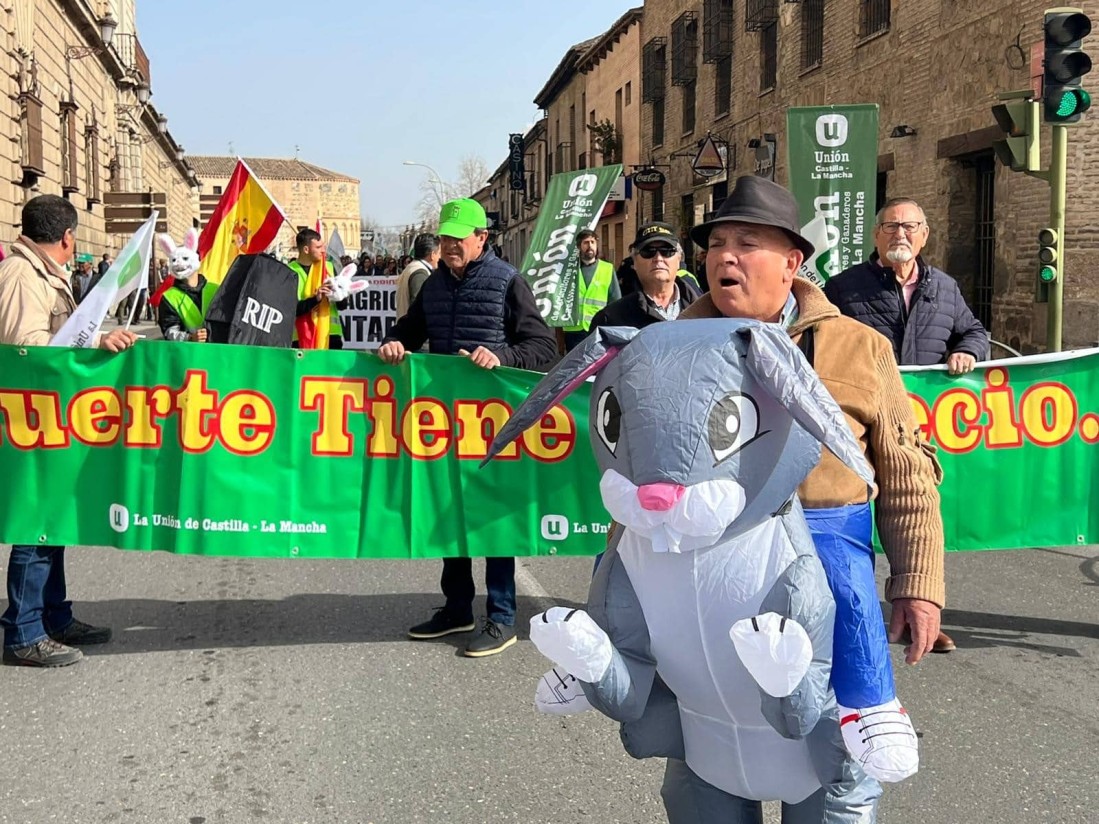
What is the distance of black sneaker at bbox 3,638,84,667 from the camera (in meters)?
4.91

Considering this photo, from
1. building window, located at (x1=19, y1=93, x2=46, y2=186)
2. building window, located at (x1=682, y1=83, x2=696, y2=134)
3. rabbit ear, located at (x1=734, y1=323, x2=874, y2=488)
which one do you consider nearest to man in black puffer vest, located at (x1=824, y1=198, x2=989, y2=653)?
rabbit ear, located at (x1=734, y1=323, x2=874, y2=488)

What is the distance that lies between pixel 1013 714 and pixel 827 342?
270cm

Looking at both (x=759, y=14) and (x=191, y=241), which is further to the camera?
(x=759, y=14)

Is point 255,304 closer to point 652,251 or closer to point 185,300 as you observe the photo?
point 185,300

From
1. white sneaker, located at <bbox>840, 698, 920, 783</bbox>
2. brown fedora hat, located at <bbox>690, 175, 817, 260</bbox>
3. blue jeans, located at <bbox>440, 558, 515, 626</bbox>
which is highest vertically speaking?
brown fedora hat, located at <bbox>690, 175, 817, 260</bbox>

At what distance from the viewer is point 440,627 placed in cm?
536

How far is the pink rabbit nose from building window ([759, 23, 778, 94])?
2357 centimetres

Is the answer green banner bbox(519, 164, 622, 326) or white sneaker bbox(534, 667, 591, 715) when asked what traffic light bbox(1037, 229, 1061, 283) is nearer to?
green banner bbox(519, 164, 622, 326)

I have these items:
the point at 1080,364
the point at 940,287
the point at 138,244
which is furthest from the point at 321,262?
the point at 1080,364

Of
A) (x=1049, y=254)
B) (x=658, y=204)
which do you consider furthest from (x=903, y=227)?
(x=658, y=204)

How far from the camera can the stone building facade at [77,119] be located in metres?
23.4

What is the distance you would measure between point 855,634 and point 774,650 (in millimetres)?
278

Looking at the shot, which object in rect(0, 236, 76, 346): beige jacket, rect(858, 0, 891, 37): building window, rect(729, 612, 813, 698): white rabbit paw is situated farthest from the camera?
rect(858, 0, 891, 37): building window

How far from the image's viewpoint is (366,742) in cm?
407
